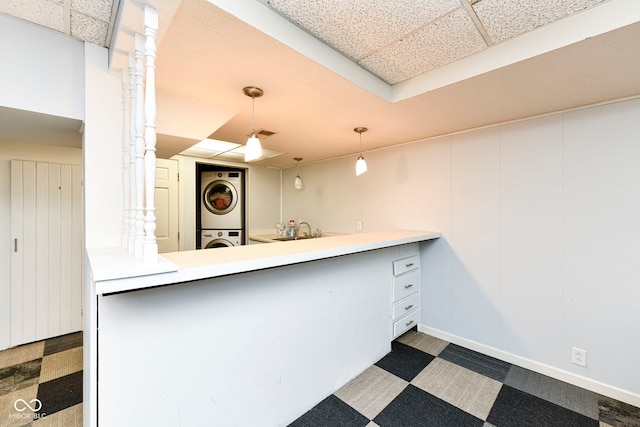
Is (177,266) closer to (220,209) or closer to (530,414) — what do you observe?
(530,414)

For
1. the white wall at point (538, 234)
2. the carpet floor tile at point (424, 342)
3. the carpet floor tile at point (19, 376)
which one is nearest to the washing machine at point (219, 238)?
the carpet floor tile at point (19, 376)

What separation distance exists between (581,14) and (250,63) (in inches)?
→ 60.8

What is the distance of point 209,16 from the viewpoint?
1064mm

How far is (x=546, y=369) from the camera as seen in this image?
6.70ft

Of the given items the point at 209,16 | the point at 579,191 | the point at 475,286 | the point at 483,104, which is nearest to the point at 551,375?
the point at 475,286

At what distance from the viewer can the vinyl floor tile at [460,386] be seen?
1.74 meters

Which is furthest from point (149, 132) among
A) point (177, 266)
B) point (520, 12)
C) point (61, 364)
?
point (61, 364)

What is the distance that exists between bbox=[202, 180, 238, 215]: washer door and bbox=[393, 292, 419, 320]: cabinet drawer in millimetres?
2888

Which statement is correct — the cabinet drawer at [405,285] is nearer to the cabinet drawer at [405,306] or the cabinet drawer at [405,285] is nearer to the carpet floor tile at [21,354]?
the cabinet drawer at [405,306]

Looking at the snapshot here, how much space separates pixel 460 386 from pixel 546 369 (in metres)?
0.74

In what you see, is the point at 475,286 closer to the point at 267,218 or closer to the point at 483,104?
the point at 483,104

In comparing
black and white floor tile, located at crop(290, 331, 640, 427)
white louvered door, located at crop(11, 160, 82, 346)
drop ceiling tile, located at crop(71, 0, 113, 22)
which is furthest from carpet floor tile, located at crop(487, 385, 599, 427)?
white louvered door, located at crop(11, 160, 82, 346)

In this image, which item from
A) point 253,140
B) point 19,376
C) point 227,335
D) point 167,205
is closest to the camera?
point 227,335

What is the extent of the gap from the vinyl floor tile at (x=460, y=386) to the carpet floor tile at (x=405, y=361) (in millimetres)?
54
